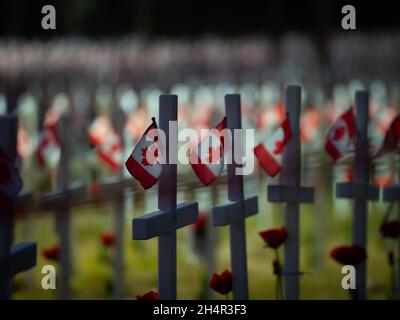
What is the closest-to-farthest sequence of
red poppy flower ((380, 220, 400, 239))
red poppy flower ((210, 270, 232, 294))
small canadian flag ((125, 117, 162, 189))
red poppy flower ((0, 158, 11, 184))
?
red poppy flower ((0, 158, 11, 184))
small canadian flag ((125, 117, 162, 189))
red poppy flower ((210, 270, 232, 294))
red poppy flower ((380, 220, 400, 239))

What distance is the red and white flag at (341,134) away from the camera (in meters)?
4.59

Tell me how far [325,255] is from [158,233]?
11.7 ft

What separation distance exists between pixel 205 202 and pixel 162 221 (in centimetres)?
326

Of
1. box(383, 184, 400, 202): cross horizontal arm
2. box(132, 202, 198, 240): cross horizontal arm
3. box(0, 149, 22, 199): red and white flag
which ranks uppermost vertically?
box(0, 149, 22, 199): red and white flag

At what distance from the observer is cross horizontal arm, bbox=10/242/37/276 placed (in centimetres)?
351

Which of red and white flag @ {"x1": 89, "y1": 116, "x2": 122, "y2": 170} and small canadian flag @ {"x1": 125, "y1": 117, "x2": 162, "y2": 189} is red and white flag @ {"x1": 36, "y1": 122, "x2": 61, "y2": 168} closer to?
red and white flag @ {"x1": 89, "y1": 116, "x2": 122, "y2": 170}

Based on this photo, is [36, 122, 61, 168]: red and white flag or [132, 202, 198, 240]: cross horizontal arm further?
[36, 122, 61, 168]: red and white flag

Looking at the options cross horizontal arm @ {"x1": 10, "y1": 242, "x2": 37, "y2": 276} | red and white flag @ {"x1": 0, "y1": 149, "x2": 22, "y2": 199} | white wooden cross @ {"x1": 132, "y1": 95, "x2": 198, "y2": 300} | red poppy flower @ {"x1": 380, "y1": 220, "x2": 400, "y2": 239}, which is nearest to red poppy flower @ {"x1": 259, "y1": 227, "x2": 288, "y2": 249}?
white wooden cross @ {"x1": 132, "y1": 95, "x2": 198, "y2": 300}

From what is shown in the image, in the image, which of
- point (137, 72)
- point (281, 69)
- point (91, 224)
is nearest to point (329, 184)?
point (91, 224)

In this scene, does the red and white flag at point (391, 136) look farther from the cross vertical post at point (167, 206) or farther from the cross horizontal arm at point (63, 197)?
the cross horizontal arm at point (63, 197)

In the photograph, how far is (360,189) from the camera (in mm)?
4605

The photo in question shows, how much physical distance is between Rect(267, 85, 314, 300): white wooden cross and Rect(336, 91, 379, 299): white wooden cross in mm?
236

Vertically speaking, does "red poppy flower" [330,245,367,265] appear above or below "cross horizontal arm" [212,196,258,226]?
below

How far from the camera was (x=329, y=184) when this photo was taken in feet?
23.6
